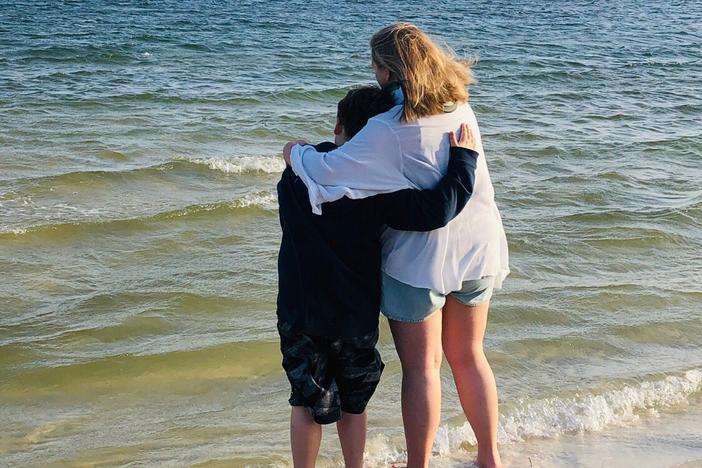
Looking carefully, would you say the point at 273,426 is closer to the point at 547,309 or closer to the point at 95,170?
the point at 547,309

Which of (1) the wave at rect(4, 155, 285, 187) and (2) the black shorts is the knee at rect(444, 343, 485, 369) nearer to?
(2) the black shorts

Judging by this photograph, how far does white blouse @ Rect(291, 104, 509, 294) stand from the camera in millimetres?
3146

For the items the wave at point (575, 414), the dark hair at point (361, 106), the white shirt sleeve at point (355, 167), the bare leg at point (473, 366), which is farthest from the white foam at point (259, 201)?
the white shirt sleeve at point (355, 167)

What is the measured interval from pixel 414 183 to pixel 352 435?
1.08m

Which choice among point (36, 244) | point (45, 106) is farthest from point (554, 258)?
point (45, 106)

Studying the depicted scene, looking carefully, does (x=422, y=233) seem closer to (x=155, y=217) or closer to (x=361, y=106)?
(x=361, y=106)

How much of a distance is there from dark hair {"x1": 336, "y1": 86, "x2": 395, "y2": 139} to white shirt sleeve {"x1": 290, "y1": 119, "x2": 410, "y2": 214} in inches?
3.4

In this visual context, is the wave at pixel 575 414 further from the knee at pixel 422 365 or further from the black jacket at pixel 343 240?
the black jacket at pixel 343 240

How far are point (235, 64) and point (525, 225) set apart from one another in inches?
421

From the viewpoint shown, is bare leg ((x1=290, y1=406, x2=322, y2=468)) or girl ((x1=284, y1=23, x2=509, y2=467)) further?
bare leg ((x1=290, y1=406, x2=322, y2=468))

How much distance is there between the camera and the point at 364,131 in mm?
3158

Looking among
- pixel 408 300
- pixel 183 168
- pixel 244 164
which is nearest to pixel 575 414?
pixel 408 300

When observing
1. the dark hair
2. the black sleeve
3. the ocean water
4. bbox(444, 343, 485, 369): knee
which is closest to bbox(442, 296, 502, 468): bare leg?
bbox(444, 343, 485, 369): knee

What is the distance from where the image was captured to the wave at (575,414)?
4324mm
